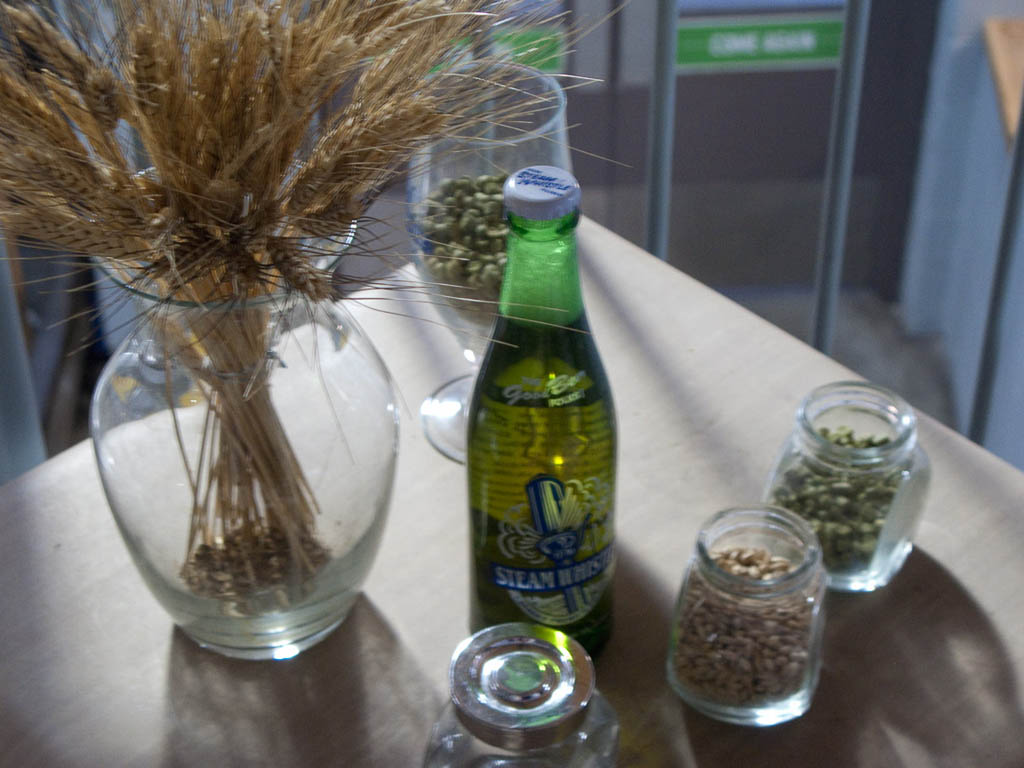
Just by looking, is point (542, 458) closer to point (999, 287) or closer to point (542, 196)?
point (542, 196)

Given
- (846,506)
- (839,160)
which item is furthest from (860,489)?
(839,160)

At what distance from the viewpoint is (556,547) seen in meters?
0.57

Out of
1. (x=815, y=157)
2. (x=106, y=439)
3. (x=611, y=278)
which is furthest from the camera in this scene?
(x=815, y=157)

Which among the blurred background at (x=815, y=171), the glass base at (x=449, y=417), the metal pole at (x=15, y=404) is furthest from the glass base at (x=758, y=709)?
the blurred background at (x=815, y=171)

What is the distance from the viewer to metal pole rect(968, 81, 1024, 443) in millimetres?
1051

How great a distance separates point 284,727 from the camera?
1.96 ft

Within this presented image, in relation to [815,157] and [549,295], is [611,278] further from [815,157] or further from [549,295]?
[815,157]

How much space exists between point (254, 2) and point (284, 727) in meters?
0.36

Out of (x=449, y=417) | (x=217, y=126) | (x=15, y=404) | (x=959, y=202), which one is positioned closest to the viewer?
(x=217, y=126)

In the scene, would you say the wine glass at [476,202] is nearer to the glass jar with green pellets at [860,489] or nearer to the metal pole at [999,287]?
the glass jar with green pellets at [860,489]

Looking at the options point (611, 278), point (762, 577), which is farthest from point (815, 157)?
point (762, 577)

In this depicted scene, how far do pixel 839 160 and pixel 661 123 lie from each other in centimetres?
17

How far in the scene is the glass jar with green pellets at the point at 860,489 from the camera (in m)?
0.65

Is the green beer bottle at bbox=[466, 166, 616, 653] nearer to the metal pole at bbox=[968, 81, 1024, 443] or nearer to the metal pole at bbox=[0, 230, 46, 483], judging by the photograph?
the metal pole at bbox=[0, 230, 46, 483]
